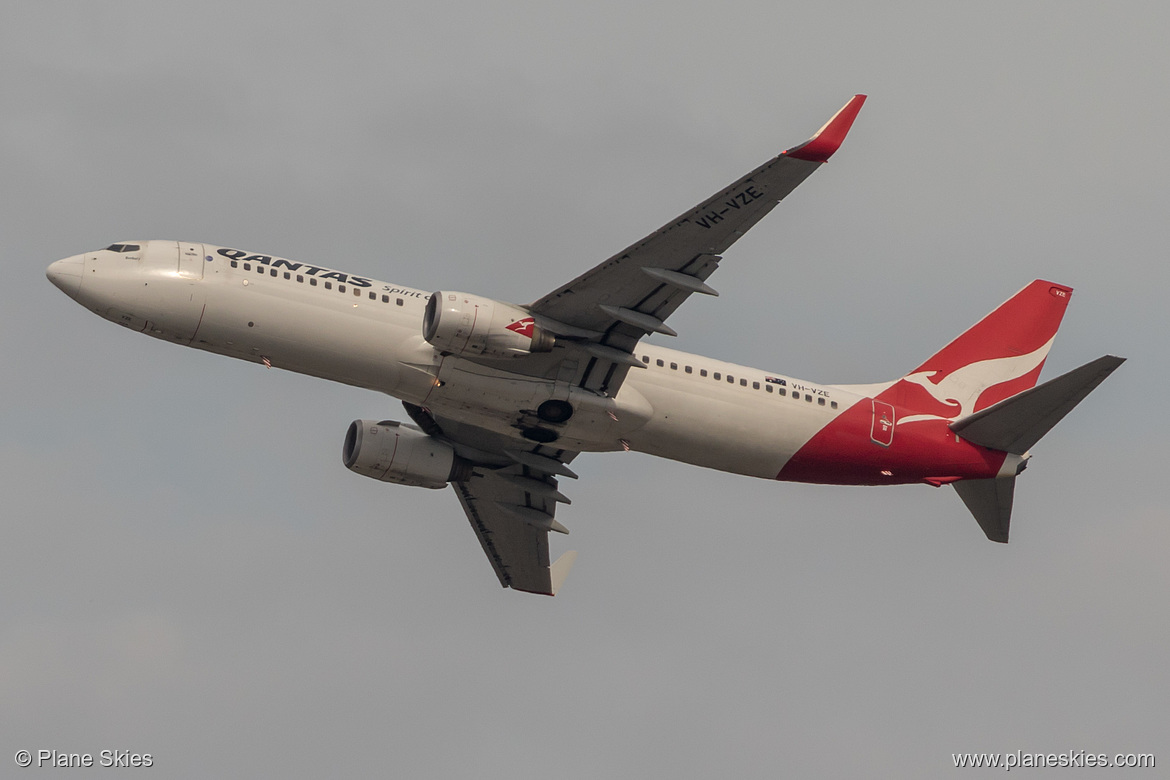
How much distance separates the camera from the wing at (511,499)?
51.4 m

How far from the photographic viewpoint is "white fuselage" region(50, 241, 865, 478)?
42.6 m

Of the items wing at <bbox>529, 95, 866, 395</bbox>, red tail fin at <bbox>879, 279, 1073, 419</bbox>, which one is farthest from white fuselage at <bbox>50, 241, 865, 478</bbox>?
red tail fin at <bbox>879, 279, 1073, 419</bbox>

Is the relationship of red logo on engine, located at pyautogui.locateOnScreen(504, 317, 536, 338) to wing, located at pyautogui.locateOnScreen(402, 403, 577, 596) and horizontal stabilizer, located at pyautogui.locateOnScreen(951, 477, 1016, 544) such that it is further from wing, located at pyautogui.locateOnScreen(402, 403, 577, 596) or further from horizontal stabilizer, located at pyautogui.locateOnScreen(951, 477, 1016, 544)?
horizontal stabilizer, located at pyautogui.locateOnScreen(951, 477, 1016, 544)

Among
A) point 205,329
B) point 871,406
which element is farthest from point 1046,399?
point 205,329

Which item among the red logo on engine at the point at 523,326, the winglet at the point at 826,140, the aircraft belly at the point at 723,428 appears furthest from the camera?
the aircraft belly at the point at 723,428

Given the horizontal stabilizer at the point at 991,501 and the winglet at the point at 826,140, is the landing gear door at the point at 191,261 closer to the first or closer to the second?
the winglet at the point at 826,140

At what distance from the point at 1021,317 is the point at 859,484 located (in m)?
10.6

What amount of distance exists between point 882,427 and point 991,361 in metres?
7.21

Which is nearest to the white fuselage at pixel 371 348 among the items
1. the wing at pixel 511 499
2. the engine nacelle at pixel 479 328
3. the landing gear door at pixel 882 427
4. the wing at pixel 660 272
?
the engine nacelle at pixel 479 328

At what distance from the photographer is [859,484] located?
161 ft

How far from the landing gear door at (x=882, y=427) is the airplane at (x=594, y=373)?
→ 8 cm

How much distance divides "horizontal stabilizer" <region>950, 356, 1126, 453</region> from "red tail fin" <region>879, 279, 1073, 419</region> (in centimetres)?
194

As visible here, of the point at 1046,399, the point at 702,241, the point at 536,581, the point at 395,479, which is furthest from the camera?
the point at 536,581

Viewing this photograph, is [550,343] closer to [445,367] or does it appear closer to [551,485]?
[445,367]
